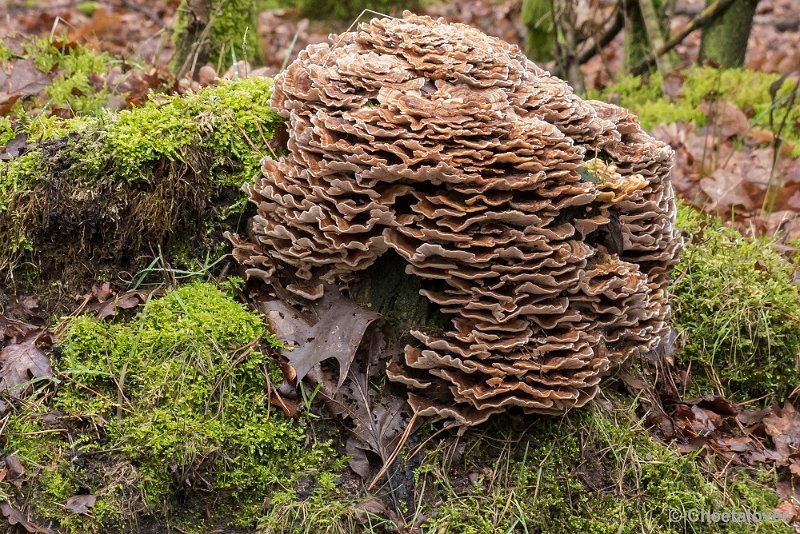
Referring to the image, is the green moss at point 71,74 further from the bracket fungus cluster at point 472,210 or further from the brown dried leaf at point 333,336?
the brown dried leaf at point 333,336

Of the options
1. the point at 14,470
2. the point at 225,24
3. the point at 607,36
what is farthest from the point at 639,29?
the point at 14,470

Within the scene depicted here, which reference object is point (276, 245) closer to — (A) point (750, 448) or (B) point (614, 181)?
(B) point (614, 181)

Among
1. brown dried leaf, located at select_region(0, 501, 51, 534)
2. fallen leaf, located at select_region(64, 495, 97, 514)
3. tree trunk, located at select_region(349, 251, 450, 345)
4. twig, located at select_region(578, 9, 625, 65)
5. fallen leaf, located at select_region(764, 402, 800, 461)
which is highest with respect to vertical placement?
twig, located at select_region(578, 9, 625, 65)

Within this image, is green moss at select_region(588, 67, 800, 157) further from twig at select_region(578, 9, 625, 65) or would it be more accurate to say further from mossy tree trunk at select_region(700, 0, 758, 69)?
twig at select_region(578, 9, 625, 65)

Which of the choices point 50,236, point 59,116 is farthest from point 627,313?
point 59,116

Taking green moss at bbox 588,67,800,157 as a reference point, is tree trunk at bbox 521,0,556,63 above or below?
above

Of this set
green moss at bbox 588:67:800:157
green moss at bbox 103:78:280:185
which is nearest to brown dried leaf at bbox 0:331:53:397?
green moss at bbox 103:78:280:185
